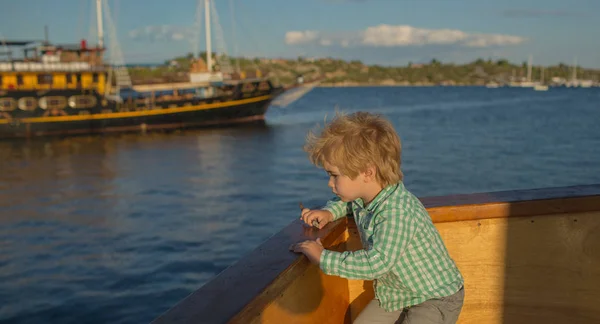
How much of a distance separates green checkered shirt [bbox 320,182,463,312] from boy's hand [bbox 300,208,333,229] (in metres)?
0.28

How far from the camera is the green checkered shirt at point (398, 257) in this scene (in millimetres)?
1943

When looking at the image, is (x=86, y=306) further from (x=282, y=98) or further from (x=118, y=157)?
(x=282, y=98)

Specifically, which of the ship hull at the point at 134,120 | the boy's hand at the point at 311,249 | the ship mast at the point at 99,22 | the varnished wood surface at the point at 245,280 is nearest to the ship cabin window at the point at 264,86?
the ship hull at the point at 134,120

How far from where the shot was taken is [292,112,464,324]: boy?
76.9 inches

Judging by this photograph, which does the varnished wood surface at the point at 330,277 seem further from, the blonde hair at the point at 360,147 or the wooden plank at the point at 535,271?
the blonde hair at the point at 360,147

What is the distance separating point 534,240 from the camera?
8.98 feet

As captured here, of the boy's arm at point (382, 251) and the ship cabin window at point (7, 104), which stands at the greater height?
the boy's arm at point (382, 251)

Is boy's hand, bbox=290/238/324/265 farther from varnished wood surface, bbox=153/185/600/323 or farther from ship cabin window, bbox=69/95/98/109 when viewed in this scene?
ship cabin window, bbox=69/95/98/109

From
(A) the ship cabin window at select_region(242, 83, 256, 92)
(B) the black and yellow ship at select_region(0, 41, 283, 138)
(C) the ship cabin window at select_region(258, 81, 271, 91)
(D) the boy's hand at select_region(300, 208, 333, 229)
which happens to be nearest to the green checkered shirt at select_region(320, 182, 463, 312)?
(D) the boy's hand at select_region(300, 208, 333, 229)

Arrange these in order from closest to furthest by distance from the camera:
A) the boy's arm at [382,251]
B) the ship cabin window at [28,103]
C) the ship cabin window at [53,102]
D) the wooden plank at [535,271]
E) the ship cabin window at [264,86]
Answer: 1. the boy's arm at [382,251]
2. the wooden plank at [535,271]
3. the ship cabin window at [28,103]
4. the ship cabin window at [53,102]
5. the ship cabin window at [264,86]

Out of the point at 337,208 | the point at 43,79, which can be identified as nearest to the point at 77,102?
the point at 43,79

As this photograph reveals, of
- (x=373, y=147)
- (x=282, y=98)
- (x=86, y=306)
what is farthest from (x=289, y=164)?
(x=282, y=98)

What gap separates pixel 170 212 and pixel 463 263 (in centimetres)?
1372

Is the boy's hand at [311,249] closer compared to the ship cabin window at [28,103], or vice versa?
the boy's hand at [311,249]
